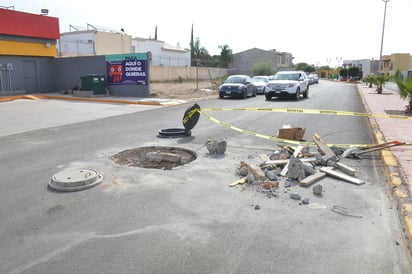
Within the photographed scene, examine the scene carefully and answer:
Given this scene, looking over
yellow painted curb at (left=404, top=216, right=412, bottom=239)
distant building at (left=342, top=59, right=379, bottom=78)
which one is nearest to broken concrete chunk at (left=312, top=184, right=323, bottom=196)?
yellow painted curb at (left=404, top=216, right=412, bottom=239)

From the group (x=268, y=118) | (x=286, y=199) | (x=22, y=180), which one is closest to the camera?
(x=286, y=199)

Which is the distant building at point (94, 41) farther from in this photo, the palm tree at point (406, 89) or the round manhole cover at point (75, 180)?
the round manhole cover at point (75, 180)

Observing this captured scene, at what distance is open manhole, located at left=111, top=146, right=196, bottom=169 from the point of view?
719cm

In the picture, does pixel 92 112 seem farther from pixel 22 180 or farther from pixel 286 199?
pixel 286 199

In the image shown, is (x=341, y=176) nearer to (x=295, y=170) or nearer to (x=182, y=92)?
(x=295, y=170)

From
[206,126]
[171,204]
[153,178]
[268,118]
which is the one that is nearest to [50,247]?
[171,204]

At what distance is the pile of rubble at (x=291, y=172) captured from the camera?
216 inches

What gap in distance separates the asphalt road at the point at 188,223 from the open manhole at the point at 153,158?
322mm

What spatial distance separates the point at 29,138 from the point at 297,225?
861cm

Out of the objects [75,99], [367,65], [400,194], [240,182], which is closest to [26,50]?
[75,99]

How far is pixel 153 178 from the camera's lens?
604cm

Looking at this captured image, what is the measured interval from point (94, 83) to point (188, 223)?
2085 centimetres

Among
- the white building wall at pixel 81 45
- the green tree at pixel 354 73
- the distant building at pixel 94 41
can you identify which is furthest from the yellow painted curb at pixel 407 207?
the green tree at pixel 354 73

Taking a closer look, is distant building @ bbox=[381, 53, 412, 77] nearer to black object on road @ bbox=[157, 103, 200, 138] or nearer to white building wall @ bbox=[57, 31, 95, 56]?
white building wall @ bbox=[57, 31, 95, 56]
